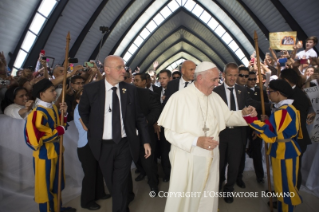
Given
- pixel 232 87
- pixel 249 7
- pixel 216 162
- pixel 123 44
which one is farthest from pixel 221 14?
pixel 216 162

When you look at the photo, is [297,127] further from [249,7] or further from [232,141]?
[249,7]

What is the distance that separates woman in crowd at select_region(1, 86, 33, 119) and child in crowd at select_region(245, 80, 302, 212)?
3013 millimetres

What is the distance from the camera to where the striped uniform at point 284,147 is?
261cm

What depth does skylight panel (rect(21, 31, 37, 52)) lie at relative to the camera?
13.0 m

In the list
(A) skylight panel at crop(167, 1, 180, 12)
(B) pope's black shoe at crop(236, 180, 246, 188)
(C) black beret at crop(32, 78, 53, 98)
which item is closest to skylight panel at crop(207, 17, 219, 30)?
(A) skylight panel at crop(167, 1, 180, 12)

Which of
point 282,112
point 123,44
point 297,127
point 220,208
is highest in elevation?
point 123,44

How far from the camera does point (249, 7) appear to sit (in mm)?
16578

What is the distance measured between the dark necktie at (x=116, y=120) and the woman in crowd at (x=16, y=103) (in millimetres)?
1323

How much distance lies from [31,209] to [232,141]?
2.99 m

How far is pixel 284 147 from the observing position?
2.73 meters

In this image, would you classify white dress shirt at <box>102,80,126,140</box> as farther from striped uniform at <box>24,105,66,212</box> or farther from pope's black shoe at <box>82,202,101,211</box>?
pope's black shoe at <box>82,202,101,211</box>

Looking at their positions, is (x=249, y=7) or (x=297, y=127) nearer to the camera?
(x=297, y=127)

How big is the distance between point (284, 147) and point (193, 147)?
1.19 meters

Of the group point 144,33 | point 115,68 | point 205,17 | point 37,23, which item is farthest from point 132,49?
point 115,68
